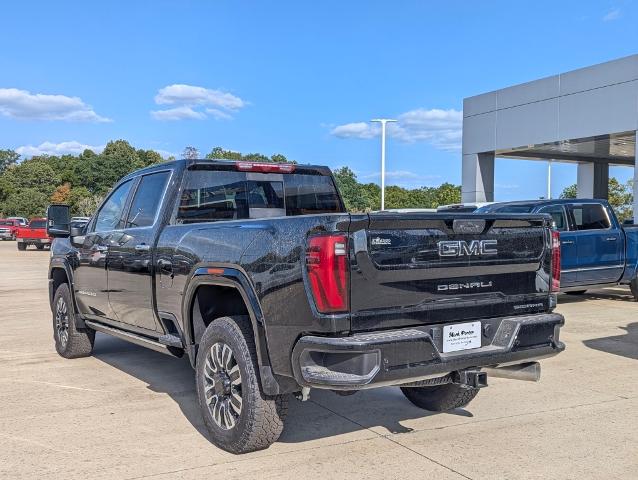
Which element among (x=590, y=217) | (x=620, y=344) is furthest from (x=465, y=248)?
(x=590, y=217)

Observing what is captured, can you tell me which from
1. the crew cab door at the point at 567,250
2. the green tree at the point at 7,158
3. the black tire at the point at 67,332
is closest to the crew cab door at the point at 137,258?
the black tire at the point at 67,332

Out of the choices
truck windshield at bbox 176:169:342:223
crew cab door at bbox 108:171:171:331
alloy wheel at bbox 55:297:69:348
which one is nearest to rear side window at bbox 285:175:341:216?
truck windshield at bbox 176:169:342:223

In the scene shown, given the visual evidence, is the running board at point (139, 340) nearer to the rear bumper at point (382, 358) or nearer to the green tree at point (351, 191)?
the rear bumper at point (382, 358)

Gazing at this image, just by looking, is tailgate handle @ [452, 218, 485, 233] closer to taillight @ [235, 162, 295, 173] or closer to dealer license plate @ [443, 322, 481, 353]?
dealer license plate @ [443, 322, 481, 353]

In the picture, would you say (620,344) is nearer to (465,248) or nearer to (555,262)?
(555,262)

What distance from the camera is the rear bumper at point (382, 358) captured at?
3.52m

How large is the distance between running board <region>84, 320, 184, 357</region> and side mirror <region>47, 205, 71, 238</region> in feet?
3.12

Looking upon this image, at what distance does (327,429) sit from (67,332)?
3.73m

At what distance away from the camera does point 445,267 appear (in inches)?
153

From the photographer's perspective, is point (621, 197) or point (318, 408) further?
point (621, 197)

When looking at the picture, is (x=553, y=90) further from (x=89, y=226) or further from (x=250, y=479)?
(x=250, y=479)

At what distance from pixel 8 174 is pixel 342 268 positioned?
9296cm

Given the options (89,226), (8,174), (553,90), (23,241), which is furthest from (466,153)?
(8,174)

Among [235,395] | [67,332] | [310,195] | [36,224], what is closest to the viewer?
Answer: [235,395]
